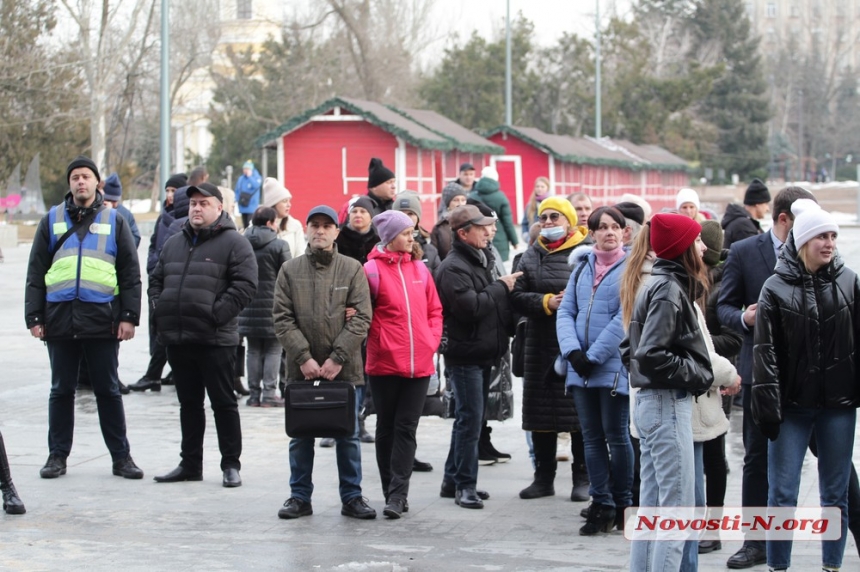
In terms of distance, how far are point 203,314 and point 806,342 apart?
393 cm

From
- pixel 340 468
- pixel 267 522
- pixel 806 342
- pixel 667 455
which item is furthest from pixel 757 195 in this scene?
pixel 667 455

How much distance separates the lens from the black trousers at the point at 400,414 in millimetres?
7770

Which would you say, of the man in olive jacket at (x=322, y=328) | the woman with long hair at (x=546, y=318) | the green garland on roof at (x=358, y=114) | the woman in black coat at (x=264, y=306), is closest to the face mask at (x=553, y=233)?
the woman with long hair at (x=546, y=318)

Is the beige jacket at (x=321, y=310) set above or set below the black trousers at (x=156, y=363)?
above

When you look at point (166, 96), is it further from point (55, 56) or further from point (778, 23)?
point (778, 23)

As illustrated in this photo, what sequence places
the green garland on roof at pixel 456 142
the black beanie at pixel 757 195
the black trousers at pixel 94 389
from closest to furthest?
the black trousers at pixel 94 389
the black beanie at pixel 757 195
the green garland on roof at pixel 456 142

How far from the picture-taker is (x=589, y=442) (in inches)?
287

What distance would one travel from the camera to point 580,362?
23.6 ft

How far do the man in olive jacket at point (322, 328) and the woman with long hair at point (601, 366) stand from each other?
3.92ft

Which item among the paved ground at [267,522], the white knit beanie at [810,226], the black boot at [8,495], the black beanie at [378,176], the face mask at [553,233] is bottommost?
the paved ground at [267,522]

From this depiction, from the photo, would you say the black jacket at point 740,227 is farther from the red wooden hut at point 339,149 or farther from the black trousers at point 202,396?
the red wooden hut at point 339,149

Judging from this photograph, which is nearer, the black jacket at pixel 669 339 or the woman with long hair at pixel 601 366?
the black jacket at pixel 669 339

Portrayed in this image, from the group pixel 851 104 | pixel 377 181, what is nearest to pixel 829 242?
pixel 377 181

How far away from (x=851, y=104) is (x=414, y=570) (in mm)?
118457
